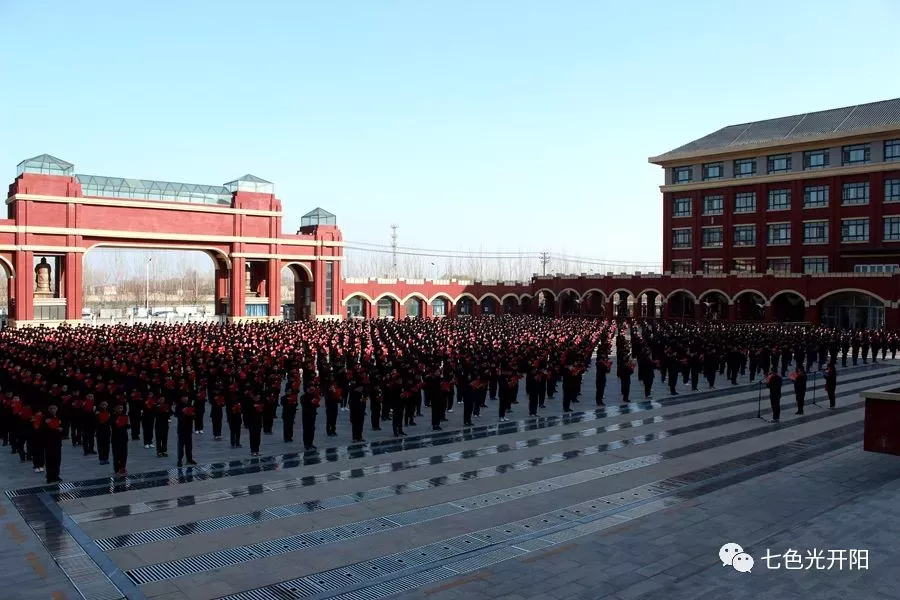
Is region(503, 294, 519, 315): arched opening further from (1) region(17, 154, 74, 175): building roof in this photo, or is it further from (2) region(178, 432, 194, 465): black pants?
(2) region(178, 432, 194, 465): black pants

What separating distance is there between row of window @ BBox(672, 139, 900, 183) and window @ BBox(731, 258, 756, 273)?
21.2 ft

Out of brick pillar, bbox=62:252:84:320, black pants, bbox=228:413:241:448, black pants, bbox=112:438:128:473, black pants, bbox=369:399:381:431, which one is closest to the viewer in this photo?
black pants, bbox=112:438:128:473

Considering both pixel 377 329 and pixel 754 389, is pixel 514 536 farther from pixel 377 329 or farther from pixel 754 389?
pixel 377 329

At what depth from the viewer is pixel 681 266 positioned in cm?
5669

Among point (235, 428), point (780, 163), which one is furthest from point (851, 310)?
point (235, 428)

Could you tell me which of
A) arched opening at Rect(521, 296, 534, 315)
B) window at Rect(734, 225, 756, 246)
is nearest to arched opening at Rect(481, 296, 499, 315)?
arched opening at Rect(521, 296, 534, 315)

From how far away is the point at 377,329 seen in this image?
3334 cm

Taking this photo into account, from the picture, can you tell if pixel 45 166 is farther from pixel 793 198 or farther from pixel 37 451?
pixel 793 198

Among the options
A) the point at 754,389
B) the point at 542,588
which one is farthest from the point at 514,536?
the point at 754,389

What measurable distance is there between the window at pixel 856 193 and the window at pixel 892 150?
6.77 ft

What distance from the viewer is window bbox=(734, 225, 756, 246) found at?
172ft

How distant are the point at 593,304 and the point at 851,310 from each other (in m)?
18.6

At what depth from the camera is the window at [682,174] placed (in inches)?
2211

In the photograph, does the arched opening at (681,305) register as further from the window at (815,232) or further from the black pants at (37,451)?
the black pants at (37,451)
